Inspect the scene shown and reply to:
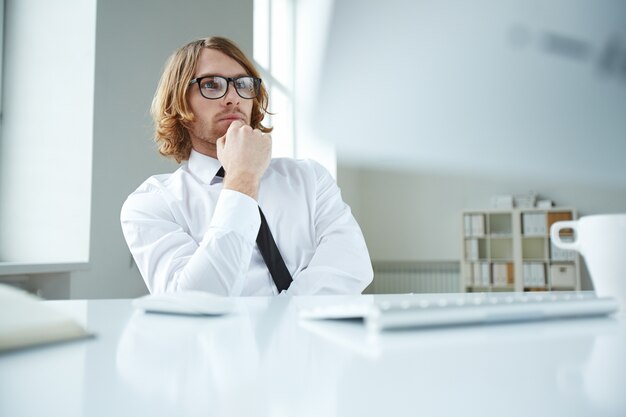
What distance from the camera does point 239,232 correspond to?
1.11m

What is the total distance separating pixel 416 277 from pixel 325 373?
783 cm

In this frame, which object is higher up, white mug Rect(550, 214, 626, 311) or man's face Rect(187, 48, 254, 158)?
man's face Rect(187, 48, 254, 158)

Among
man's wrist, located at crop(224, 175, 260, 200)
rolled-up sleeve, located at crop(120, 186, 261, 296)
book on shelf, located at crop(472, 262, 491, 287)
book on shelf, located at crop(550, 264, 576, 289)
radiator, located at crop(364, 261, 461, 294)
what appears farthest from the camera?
radiator, located at crop(364, 261, 461, 294)

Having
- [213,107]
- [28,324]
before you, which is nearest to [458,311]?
[28,324]

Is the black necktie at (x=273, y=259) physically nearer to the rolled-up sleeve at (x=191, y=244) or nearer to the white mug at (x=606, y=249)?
the rolled-up sleeve at (x=191, y=244)

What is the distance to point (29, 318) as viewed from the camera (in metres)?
0.39

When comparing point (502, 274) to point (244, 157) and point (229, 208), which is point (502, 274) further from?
point (229, 208)

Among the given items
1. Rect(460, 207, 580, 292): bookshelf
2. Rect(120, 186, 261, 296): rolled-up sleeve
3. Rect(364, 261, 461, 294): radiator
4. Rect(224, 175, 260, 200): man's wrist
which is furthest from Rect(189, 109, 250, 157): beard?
Rect(364, 261, 461, 294): radiator

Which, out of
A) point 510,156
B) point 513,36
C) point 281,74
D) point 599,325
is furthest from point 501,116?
point 599,325

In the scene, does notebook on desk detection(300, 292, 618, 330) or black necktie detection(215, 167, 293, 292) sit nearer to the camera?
notebook on desk detection(300, 292, 618, 330)

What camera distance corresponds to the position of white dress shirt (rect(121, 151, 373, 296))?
3.58 ft

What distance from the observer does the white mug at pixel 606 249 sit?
1.71 ft

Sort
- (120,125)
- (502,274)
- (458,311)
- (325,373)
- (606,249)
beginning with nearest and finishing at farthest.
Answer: (325,373) → (458,311) → (606,249) → (120,125) → (502,274)

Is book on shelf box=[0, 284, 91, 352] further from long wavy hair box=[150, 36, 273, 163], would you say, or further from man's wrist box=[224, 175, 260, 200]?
long wavy hair box=[150, 36, 273, 163]
